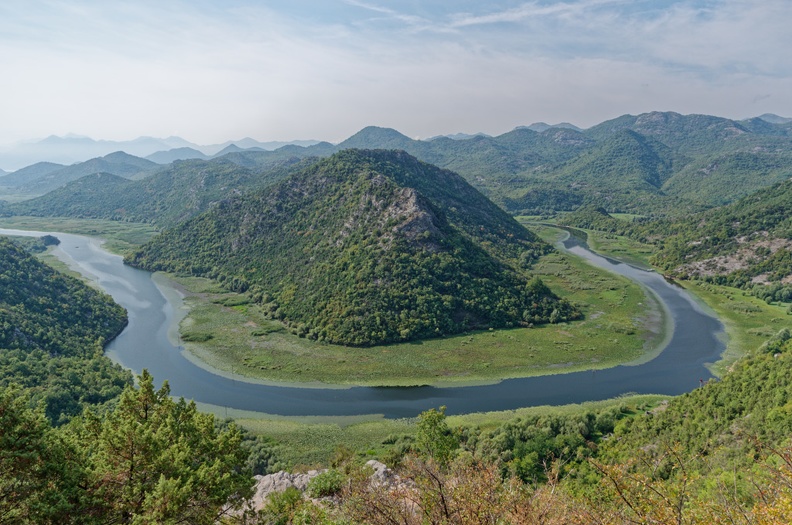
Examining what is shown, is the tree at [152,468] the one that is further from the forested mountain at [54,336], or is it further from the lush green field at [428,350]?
the lush green field at [428,350]

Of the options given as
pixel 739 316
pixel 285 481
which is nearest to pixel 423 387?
pixel 285 481

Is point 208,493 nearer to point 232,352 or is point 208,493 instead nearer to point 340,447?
point 340,447

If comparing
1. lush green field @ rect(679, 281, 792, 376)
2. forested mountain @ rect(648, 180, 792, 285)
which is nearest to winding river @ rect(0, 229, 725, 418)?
lush green field @ rect(679, 281, 792, 376)

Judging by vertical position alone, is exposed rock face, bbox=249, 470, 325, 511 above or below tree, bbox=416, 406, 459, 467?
below

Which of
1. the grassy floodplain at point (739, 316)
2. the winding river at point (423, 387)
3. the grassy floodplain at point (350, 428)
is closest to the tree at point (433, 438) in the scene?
the grassy floodplain at point (350, 428)

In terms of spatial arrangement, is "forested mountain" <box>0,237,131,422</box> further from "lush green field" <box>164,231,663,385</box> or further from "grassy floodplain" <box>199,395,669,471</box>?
"grassy floodplain" <box>199,395,669,471</box>

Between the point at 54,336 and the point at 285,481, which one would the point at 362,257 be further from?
the point at 285,481
